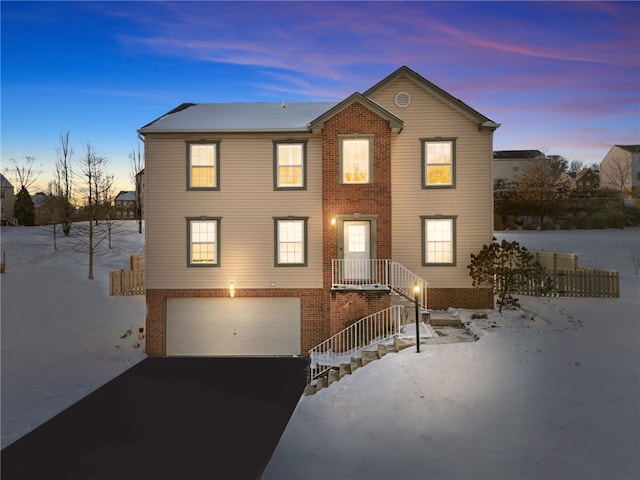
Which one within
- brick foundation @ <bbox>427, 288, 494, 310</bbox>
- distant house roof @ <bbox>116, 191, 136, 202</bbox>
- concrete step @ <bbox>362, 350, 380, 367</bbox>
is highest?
distant house roof @ <bbox>116, 191, 136, 202</bbox>

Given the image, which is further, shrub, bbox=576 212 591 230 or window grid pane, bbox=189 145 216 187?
shrub, bbox=576 212 591 230

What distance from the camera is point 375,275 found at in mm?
14430

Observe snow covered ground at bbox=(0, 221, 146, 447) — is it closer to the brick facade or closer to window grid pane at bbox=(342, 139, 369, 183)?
the brick facade

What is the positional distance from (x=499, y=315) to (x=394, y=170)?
6478mm

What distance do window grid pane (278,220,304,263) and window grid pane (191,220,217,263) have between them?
8.42ft

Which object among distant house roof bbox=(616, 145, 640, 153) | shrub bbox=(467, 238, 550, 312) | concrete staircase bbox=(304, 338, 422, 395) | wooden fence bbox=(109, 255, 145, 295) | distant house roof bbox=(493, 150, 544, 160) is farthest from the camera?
distant house roof bbox=(493, 150, 544, 160)

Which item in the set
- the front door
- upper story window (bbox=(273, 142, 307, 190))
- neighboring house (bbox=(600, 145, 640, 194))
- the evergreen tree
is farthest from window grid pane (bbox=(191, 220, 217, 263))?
neighboring house (bbox=(600, 145, 640, 194))

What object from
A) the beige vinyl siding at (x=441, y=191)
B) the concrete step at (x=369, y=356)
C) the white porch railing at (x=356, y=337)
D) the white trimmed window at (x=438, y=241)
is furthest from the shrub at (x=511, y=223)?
the concrete step at (x=369, y=356)

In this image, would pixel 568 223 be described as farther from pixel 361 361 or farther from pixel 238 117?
pixel 361 361

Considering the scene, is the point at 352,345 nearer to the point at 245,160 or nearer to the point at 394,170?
the point at 394,170

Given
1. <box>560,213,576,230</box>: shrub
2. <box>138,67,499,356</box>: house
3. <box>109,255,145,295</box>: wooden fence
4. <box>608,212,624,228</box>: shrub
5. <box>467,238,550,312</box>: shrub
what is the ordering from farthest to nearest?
<box>560,213,576,230</box>: shrub, <box>608,212,624,228</box>: shrub, <box>109,255,145,295</box>: wooden fence, <box>138,67,499,356</box>: house, <box>467,238,550,312</box>: shrub

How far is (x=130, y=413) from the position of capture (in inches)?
400

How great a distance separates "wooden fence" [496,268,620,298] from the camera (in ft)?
51.3

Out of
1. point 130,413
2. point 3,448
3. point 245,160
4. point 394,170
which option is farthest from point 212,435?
point 394,170
